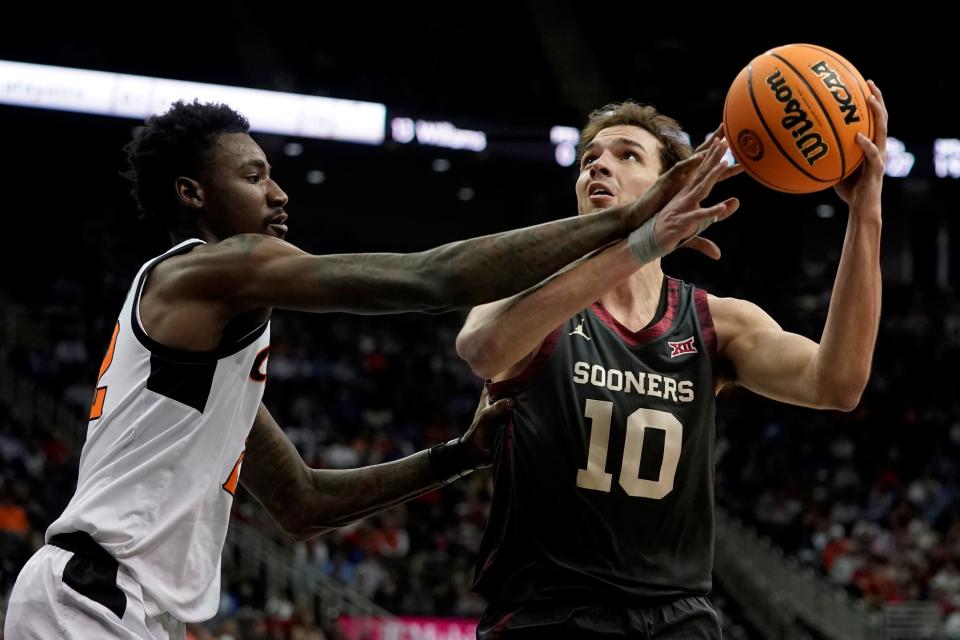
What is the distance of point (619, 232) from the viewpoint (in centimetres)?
340

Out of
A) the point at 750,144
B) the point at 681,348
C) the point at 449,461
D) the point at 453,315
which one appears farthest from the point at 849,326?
the point at 453,315

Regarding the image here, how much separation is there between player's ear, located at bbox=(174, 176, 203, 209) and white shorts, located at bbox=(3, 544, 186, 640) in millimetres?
1092

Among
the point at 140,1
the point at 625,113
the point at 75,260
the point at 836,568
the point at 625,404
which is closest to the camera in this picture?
the point at 625,404

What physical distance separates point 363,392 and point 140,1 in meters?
9.09

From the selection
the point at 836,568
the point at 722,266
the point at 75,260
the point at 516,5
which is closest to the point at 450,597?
the point at 836,568

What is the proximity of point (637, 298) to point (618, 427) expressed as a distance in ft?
1.83

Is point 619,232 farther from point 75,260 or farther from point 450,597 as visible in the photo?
point 75,260

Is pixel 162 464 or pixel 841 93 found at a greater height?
pixel 841 93

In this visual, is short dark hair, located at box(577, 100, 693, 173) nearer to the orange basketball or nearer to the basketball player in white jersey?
the orange basketball

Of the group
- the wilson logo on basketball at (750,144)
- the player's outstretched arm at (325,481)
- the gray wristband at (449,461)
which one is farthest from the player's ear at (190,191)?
the wilson logo on basketball at (750,144)

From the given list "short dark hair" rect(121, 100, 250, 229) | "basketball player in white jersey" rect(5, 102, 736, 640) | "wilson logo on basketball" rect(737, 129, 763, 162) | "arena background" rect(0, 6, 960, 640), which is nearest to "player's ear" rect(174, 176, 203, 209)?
"short dark hair" rect(121, 100, 250, 229)

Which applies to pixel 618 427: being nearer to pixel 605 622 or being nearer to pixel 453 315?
pixel 605 622

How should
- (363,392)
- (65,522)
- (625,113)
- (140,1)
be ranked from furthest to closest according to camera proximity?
(140,1), (363,392), (625,113), (65,522)

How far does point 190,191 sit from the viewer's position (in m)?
3.77
